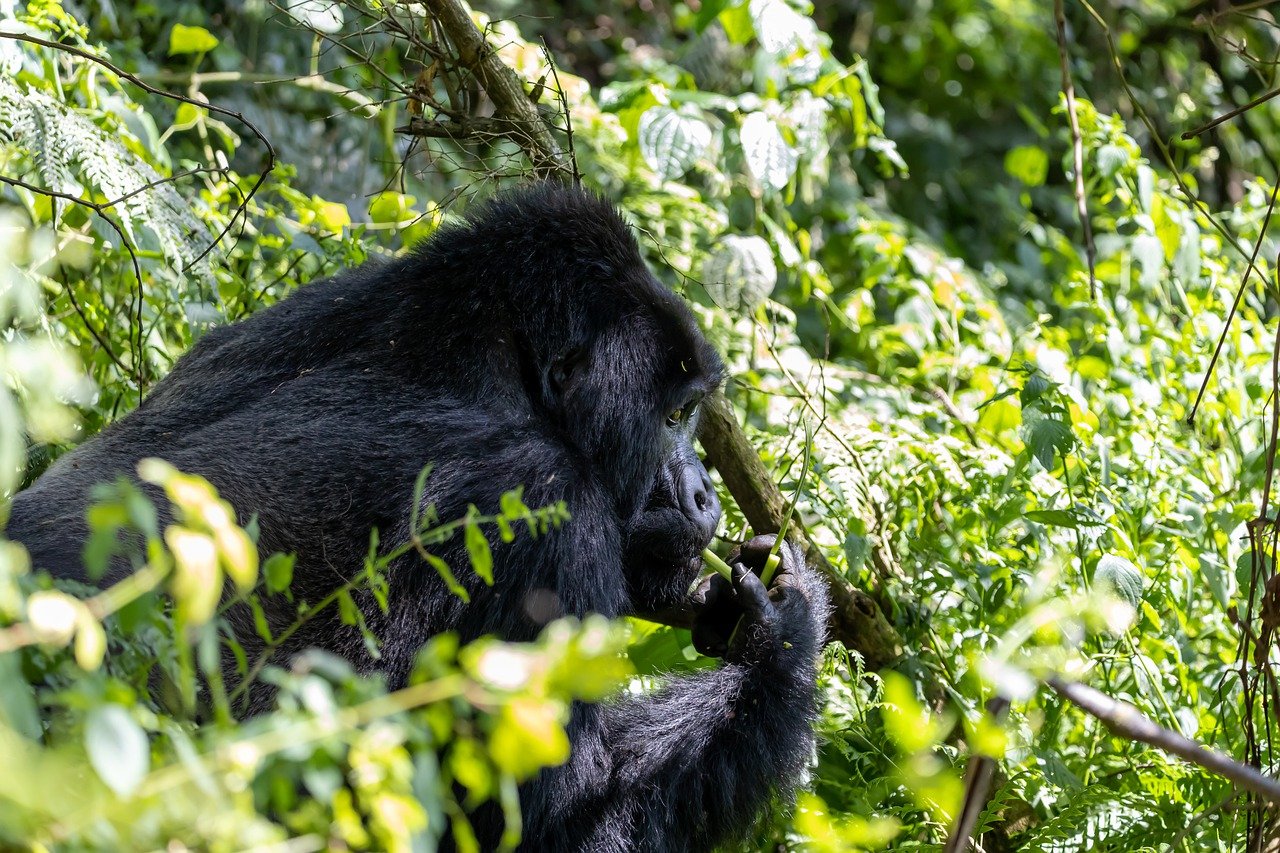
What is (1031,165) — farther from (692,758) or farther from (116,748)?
(116,748)

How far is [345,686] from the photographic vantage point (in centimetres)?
100

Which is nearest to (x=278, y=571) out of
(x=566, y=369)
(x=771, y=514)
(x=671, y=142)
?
(x=566, y=369)

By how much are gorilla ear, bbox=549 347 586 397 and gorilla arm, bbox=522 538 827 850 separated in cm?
54

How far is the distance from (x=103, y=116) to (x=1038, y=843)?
9.00 feet

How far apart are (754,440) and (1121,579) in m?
1.12

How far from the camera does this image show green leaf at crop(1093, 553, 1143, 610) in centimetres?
246

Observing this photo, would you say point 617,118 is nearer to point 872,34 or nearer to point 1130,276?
point 1130,276

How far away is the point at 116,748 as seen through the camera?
846 mm

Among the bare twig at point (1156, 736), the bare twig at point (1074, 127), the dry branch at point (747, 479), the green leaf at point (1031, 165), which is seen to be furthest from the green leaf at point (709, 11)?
the bare twig at point (1156, 736)

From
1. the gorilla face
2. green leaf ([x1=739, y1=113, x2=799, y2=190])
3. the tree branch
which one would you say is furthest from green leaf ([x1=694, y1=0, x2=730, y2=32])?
the gorilla face

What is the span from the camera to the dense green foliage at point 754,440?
924 millimetres

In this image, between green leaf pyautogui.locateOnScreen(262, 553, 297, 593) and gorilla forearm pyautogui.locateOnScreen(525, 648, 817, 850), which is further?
gorilla forearm pyautogui.locateOnScreen(525, 648, 817, 850)

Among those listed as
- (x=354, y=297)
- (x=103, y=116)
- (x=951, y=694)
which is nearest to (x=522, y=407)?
(x=354, y=297)

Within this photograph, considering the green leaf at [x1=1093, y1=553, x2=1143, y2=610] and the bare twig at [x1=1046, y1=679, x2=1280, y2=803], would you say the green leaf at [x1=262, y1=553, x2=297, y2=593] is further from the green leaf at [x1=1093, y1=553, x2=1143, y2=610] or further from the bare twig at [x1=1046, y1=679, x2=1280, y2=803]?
the green leaf at [x1=1093, y1=553, x2=1143, y2=610]
